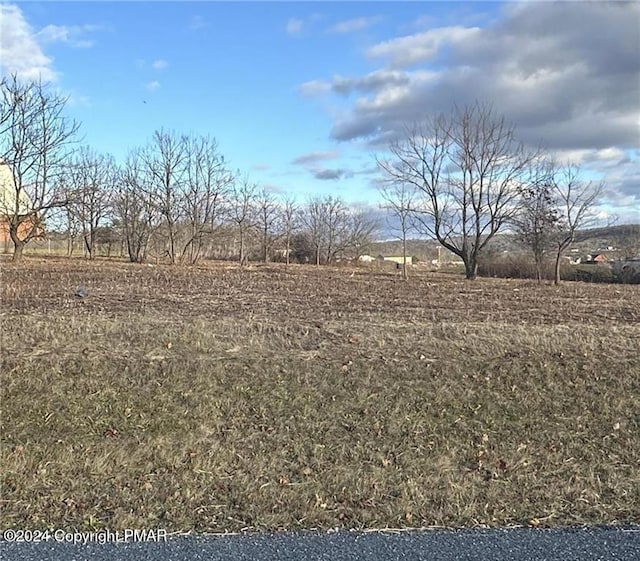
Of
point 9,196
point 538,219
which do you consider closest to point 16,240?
point 9,196

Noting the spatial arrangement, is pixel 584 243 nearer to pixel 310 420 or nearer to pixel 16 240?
pixel 16 240

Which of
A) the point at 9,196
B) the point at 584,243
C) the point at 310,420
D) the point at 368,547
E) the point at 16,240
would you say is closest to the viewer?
the point at 368,547

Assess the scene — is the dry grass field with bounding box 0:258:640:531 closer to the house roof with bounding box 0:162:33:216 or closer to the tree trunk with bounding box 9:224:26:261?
the tree trunk with bounding box 9:224:26:261

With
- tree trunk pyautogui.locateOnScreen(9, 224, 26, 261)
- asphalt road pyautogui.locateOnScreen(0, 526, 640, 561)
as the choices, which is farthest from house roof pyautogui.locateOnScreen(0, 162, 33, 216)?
asphalt road pyautogui.locateOnScreen(0, 526, 640, 561)

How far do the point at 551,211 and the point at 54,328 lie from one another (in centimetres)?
2696

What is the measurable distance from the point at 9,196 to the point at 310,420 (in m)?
28.9

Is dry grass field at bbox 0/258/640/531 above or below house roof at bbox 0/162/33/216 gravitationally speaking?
below

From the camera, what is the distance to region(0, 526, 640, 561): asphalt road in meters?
3.52

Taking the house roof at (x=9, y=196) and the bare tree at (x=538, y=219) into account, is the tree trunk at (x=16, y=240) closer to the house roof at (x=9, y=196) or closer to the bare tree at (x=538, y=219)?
the house roof at (x=9, y=196)

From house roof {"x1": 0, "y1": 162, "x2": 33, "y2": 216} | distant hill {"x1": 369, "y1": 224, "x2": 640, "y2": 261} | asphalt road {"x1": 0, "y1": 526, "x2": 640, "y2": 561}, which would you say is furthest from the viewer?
distant hill {"x1": 369, "y1": 224, "x2": 640, "y2": 261}

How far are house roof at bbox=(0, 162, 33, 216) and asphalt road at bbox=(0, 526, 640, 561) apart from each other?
29.4 meters

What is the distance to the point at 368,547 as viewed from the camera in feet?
12.1

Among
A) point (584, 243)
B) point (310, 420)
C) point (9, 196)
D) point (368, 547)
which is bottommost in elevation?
point (368, 547)

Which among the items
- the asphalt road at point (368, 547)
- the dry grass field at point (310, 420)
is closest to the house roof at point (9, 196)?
the dry grass field at point (310, 420)
